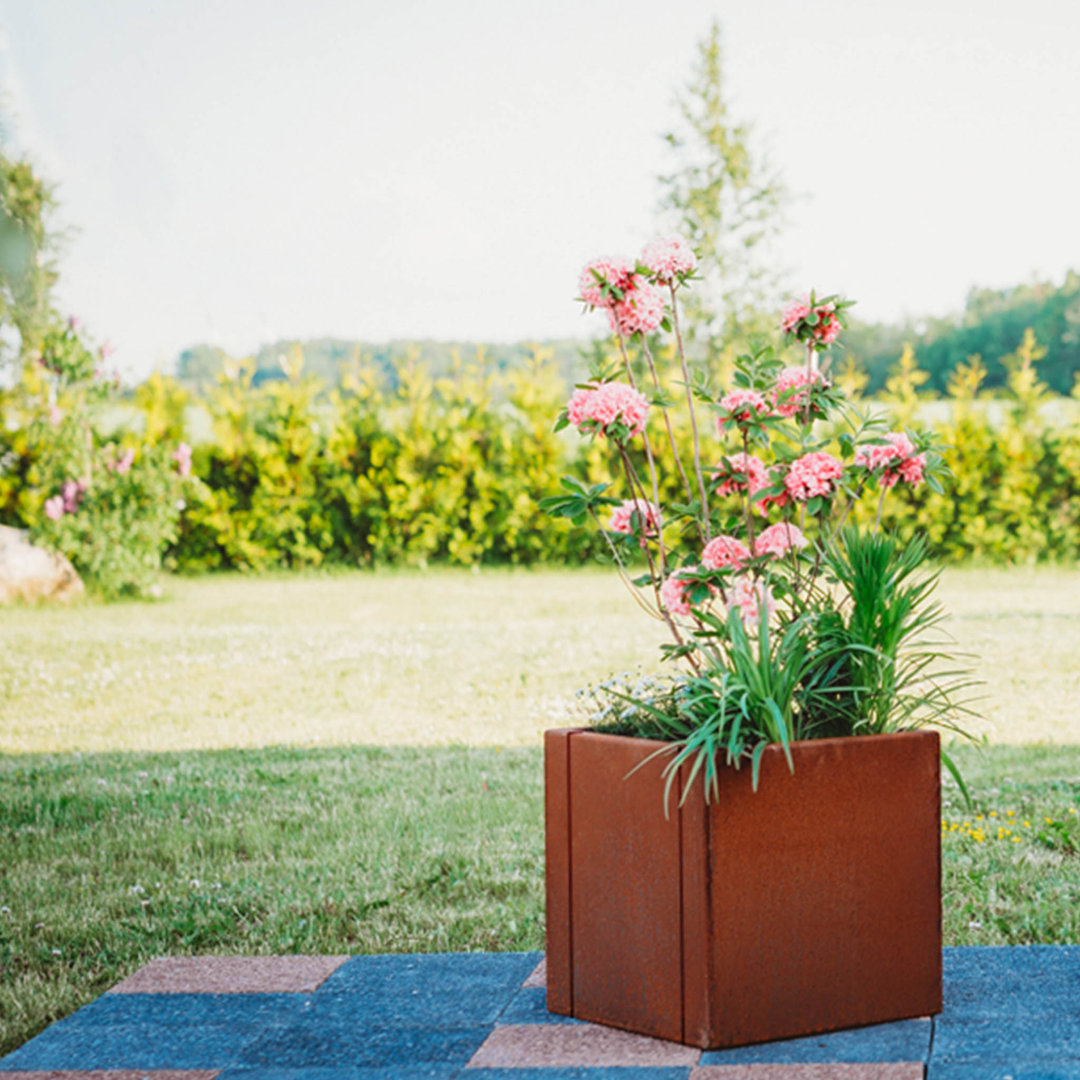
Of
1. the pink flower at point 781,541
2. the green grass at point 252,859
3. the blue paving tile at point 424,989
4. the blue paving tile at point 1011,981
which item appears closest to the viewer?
the blue paving tile at point 1011,981

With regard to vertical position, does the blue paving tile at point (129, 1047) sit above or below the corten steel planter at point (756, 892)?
below

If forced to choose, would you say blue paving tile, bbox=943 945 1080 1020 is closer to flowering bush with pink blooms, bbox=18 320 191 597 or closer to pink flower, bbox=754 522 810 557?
pink flower, bbox=754 522 810 557

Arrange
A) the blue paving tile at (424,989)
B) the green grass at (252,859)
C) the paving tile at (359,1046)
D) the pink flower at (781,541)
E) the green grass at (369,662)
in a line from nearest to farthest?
the paving tile at (359,1046), the blue paving tile at (424,989), the pink flower at (781,541), the green grass at (252,859), the green grass at (369,662)

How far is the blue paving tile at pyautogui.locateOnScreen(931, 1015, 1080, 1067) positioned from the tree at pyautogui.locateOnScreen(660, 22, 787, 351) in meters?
13.0

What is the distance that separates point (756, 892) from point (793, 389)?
1035 millimetres

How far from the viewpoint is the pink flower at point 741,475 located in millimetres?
2516

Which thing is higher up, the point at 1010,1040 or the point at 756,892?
the point at 756,892

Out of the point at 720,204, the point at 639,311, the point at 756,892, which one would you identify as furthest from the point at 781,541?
the point at 720,204

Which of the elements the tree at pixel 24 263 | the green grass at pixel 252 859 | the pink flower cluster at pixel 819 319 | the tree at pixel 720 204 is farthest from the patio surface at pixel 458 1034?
the tree at pixel 720 204

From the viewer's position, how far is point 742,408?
7.93ft

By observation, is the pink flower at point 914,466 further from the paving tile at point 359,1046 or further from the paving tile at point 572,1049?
the paving tile at point 359,1046

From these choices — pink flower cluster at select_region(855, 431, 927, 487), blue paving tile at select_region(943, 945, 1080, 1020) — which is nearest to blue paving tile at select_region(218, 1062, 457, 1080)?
blue paving tile at select_region(943, 945, 1080, 1020)

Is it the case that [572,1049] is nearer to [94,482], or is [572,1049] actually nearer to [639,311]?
[639,311]

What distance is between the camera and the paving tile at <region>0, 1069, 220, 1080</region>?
6.72 feet
